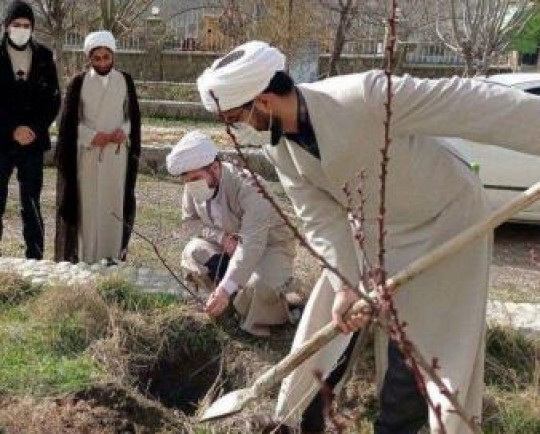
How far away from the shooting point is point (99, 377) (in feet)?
12.1

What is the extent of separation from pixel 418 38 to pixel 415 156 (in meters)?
14.3

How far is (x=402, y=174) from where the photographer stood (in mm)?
2725

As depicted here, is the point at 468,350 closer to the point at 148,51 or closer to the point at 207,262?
the point at 207,262

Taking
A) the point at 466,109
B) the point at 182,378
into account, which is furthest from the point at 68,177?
the point at 466,109

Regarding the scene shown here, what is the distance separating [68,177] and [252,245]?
1.89 metres

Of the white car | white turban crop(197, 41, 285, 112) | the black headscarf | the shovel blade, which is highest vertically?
the black headscarf

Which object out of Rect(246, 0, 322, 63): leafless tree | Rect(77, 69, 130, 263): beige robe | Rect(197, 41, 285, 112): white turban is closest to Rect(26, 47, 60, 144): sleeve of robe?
Rect(77, 69, 130, 263): beige robe

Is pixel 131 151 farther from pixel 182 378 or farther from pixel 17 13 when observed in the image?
pixel 182 378

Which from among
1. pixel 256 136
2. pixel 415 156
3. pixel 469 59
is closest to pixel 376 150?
pixel 415 156

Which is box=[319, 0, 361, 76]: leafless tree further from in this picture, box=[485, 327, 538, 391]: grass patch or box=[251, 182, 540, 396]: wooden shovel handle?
box=[251, 182, 540, 396]: wooden shovel handle

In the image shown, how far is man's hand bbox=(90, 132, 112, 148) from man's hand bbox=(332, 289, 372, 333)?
2.79 meters

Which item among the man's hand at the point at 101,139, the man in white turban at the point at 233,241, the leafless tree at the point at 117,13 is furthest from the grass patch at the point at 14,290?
the leafless tree at the point at 117,13

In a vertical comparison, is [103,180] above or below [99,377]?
above

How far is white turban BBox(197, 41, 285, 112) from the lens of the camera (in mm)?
2564
